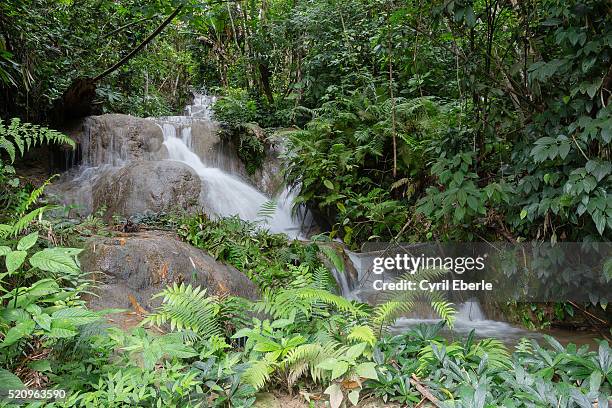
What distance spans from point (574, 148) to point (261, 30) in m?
10.2

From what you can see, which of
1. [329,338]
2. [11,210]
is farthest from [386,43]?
[11,210]

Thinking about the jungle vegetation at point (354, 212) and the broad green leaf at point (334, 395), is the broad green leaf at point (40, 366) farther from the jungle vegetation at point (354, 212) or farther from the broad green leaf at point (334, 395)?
the broad green leaf at point (334, 395)

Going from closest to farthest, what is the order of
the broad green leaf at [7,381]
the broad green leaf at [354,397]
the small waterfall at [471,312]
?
the broad green leaf at [7,381] → the broad green leaf at [354,397] → the small waterfall at [471,312]

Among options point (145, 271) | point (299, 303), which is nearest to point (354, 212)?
point (145, 271)

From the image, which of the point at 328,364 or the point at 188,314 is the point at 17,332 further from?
the point at 328,364

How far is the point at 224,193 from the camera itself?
314 inches

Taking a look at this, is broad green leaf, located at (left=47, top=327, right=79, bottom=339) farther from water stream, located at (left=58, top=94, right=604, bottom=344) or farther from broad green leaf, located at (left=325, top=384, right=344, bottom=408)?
water stream, located at (left=58, top=94, right=604, bottom=344)

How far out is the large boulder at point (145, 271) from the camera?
11.7 feet

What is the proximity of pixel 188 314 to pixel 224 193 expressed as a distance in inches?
216

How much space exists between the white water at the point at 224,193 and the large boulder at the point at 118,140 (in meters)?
0.33

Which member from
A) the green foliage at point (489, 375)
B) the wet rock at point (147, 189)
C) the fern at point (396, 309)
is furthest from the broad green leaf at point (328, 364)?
the wet rock at point (147, 189)

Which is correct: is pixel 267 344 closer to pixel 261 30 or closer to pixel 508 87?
pixel 508 87

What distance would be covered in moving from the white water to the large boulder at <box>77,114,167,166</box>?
1.09ft

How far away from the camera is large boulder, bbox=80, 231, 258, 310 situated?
358cm
